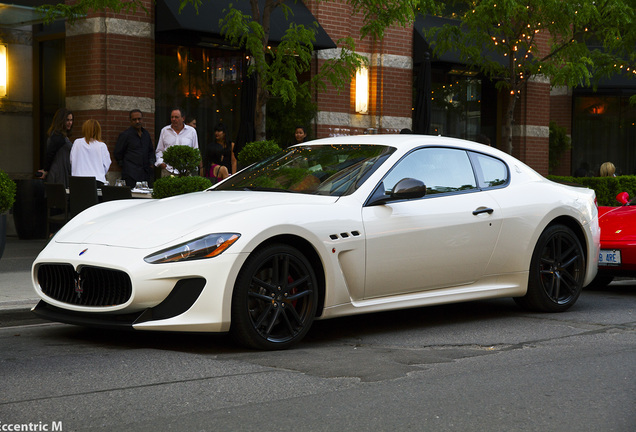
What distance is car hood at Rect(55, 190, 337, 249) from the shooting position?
241 inches

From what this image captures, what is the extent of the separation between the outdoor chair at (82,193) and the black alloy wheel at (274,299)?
6528 millimetres

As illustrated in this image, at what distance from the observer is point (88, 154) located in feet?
44.3

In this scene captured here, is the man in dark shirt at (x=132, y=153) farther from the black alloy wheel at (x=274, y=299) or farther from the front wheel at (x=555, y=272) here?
the black alloy wheel at (x=274, y=299)

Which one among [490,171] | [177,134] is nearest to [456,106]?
[177,134]

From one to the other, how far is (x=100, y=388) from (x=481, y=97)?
1976cm

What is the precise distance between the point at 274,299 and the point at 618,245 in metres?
4.96

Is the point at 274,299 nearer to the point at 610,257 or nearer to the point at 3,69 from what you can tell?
the point at 610,257

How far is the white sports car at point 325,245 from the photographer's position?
19.5 ft

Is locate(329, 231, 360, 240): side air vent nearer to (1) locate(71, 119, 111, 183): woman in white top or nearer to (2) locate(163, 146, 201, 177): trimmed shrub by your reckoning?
(2) locate(163, 146, 201, 177): trimmed shrub

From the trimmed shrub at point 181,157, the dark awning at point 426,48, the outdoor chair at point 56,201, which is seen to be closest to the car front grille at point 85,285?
the trimmed shrub at point 181,157

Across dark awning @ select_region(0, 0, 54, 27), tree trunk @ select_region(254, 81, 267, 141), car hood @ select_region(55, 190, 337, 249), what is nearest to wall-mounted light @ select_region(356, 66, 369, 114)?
dark awning @ select_region(0, 0, 54, 27)

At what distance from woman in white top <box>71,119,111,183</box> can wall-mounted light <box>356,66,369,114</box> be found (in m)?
7.63

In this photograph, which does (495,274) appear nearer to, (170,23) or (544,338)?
(544,338)

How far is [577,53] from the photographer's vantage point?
18766mm
